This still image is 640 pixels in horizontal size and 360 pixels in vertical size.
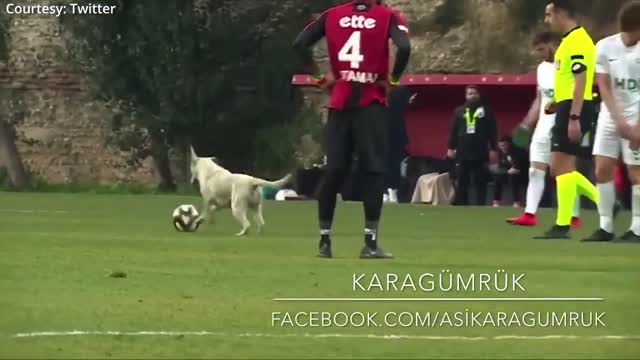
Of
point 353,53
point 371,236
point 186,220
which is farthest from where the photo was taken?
point 186,220

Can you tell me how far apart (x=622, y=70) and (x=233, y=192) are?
3875mm

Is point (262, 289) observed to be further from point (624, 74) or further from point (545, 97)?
point (545, 97)

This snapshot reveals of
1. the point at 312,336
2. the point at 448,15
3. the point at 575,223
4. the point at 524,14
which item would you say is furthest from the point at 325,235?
the point at 448,15

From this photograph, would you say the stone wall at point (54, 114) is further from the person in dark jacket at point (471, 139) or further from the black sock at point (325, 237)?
the black sock at point (325, 237)

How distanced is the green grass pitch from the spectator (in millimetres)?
10285

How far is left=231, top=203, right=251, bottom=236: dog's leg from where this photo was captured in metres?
15.8

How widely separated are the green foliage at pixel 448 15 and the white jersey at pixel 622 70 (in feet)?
71.5

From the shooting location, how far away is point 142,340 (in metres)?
7.29

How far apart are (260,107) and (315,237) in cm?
2045

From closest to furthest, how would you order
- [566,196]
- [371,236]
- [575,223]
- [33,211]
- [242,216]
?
[371,236], [566,196], [242,216], [575,223], [33,211]

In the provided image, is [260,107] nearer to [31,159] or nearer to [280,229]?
[31,159]

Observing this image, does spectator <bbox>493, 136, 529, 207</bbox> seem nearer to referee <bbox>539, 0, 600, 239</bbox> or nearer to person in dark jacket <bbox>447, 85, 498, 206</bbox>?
person in dark jacket <bbox>447, 85, 498, 206</bbox>

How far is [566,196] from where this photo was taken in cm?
1527

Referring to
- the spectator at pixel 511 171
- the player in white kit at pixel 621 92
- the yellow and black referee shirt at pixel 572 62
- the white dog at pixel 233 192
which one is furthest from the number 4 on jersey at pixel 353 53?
the spectator at pixel 511 171
